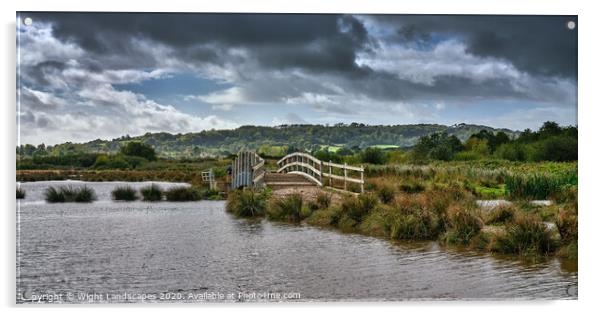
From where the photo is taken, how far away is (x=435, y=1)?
9.77 metres

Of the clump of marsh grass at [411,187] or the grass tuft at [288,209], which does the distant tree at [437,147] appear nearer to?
the clump of marsh grass at [411,187]

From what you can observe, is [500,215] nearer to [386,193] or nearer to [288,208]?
[386,193]

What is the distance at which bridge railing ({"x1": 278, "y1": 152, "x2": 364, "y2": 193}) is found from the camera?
582 inches

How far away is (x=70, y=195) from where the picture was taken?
13086 mm

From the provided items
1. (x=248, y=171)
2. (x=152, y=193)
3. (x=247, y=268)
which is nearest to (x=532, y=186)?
(x=247, y=268)

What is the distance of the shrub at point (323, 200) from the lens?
46.0ft

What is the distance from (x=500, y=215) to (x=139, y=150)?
594 centimetres

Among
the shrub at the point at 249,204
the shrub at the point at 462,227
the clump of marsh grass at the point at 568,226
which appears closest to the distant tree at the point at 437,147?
the shrub at the point at 462,227

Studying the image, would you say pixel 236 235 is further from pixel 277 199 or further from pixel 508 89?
pixel 508 89

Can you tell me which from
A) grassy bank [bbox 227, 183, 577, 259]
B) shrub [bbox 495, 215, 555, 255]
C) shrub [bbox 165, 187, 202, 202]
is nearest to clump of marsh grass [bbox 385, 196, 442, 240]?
grassy bank [bbox 227, 183, 577, 259]

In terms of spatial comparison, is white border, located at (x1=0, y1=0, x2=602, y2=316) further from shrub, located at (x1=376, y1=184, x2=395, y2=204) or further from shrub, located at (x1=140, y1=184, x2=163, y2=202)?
shrub, located at (x1=140, y1=184, x2=163, y2=202)

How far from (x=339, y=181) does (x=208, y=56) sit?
22.7 feet

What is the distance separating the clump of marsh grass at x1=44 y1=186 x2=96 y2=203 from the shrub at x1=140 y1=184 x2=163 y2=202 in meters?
2.19
